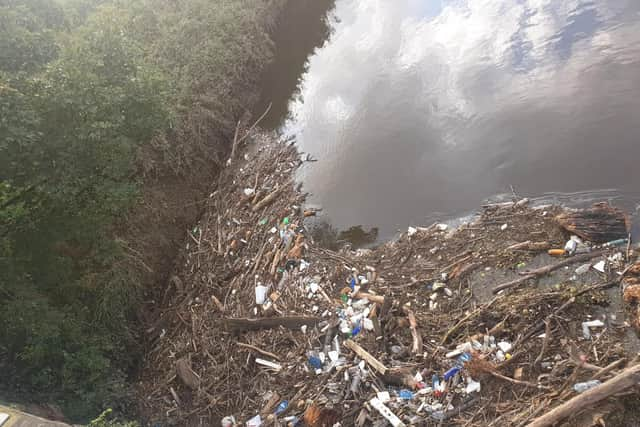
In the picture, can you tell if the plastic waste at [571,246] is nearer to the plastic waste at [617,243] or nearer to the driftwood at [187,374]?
the plastic waste at [617,243]

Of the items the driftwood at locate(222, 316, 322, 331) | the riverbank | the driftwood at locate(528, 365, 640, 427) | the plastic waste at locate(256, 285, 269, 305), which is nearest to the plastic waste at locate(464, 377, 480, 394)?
the riverbank

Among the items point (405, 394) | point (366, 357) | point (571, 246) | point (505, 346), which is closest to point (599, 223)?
point (571, 246)

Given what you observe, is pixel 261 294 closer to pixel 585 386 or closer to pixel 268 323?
pixel 268 323

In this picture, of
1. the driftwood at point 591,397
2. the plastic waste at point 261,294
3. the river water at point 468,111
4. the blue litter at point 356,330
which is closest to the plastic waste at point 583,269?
the river water at point 468,111

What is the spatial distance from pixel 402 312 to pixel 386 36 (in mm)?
12349

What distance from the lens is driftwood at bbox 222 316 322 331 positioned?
787 centimetres

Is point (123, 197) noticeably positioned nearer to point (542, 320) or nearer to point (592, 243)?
point (542, 320)

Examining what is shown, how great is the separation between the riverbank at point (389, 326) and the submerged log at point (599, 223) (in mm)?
250

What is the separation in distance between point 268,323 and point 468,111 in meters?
8.47

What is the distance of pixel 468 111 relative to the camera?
1204cm

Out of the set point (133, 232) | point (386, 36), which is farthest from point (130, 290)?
point (386, 36)

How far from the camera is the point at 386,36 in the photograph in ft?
53.0

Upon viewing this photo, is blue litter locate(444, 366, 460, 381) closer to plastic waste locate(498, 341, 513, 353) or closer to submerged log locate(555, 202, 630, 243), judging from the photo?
plastic waste locate(498, 341, 513, 353)

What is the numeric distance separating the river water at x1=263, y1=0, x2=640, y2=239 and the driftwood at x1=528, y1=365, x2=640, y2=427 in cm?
478
